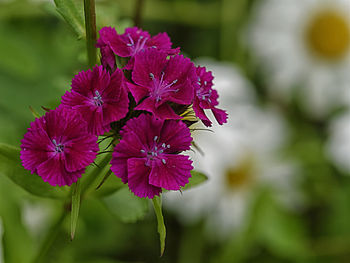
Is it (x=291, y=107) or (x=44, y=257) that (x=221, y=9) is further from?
(x=44, y=257)

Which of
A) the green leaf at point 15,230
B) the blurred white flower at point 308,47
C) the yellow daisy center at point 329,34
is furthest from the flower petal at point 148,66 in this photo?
the yellow daisy center at point 329,34

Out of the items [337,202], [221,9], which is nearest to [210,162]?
[337,202]

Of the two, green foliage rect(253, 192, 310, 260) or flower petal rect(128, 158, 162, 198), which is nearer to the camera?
flower petal rect(128, 158, 162, 198)

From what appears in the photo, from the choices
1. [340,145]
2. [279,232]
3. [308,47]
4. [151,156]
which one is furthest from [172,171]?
[308,47]

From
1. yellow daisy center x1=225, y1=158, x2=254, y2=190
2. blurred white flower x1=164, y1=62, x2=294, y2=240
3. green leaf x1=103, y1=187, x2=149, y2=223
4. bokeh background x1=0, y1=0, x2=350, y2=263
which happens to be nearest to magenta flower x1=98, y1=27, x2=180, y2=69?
green leaf x1=103, y1=187, x2=149, y2=223

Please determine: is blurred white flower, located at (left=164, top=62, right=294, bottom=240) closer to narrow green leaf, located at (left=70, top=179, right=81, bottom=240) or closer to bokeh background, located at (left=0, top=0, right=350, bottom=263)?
bokeh background, located at (left=0, top=0, right=350, bottom=263)

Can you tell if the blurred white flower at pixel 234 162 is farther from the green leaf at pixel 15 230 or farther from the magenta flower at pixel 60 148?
the magenta flower at pixel 60 148
